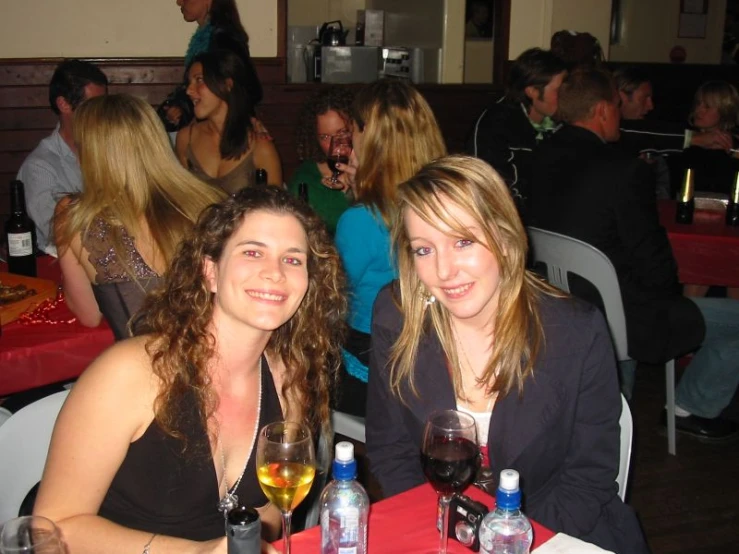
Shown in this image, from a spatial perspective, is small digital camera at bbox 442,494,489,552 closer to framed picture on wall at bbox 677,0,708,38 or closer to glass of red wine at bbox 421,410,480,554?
glass of red wine at bbox 421,410,480,554

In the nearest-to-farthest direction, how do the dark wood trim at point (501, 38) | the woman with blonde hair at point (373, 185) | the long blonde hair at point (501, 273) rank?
the long blonde hair at point (501, 273) < the woman with blonde hair at point (373, 185) < the dark wood trim at point (501, 38)

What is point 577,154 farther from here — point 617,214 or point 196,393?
point 196,393

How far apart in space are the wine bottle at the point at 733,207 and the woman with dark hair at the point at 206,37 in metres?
2.75

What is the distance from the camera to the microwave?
673cm

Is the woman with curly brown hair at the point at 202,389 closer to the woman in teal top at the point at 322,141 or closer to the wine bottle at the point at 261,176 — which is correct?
the woman in teal top at the point at 322,141

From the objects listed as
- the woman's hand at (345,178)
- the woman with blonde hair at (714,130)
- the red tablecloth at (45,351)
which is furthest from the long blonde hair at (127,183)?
the woman with blonde hair at (714,130)

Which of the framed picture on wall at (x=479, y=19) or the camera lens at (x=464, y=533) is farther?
the framed picture on wall at (x=479, y=19)

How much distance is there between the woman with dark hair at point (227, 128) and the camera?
13.3 ft

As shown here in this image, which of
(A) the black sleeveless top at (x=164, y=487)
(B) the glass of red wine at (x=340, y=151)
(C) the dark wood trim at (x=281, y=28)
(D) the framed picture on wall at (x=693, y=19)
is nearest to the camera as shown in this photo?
(A) the black sleeveless top at (x=164, y=487)

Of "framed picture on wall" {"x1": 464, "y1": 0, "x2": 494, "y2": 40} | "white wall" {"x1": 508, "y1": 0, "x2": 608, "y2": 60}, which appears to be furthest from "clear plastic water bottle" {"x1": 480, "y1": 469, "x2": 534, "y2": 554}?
"framed picture on wall" {"x1": 464, "y1": 0, "x2": 494, "y2": 40}

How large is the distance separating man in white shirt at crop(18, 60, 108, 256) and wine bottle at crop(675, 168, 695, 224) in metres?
2.85

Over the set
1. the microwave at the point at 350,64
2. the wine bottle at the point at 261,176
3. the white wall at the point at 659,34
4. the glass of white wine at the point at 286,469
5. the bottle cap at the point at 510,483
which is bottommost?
the glass of white wine at the point at 286,469

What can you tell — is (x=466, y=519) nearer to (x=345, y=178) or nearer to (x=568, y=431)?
(x=568, y=431)

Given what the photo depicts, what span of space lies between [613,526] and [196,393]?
0.98 m
